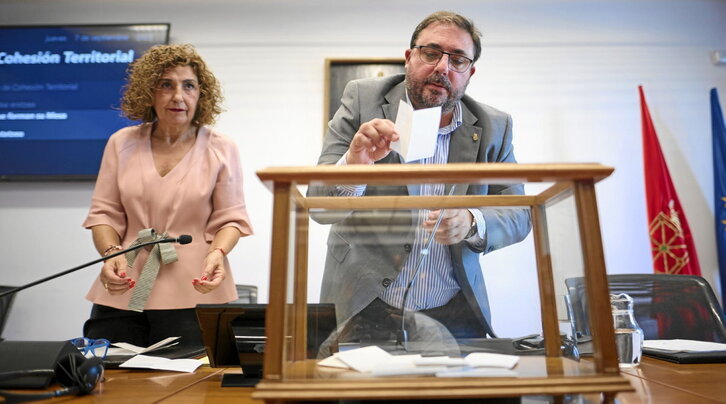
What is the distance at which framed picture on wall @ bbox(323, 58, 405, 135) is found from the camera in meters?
3.41

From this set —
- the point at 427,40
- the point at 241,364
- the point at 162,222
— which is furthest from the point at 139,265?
the point at 427,40

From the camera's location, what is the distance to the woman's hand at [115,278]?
1551mm

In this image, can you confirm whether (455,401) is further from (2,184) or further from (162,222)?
(2,184)

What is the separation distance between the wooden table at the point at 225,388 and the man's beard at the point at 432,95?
2.74ft

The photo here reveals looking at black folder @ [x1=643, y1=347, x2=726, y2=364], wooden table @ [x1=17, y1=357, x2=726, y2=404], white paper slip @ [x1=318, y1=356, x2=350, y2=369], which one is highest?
white paper slip @ [x1=318, y1=356, x2=350, y2=369]

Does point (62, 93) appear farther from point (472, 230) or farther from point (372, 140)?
point (472, 230)

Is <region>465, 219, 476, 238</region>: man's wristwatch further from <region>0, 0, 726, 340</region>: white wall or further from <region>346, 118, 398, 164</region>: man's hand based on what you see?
<region>0, 0, 726, 340</region>: white wall

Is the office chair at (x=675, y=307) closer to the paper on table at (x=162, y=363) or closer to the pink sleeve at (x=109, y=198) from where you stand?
the paper on table at (x=162, y=363)

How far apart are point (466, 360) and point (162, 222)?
1.31 m

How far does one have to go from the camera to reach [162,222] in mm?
1737

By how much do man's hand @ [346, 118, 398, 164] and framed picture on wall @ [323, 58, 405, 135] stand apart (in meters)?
2.35

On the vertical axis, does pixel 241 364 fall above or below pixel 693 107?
below

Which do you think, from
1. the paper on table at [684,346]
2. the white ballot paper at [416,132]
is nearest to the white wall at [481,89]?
the paper on table at [684,346]

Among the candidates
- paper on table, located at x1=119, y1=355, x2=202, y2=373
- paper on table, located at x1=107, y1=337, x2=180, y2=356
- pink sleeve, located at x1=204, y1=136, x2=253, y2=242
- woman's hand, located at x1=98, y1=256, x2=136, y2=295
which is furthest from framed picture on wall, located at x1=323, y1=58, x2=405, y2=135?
paper on table, located at x1=119, y1=355, x2=202, y2=373
